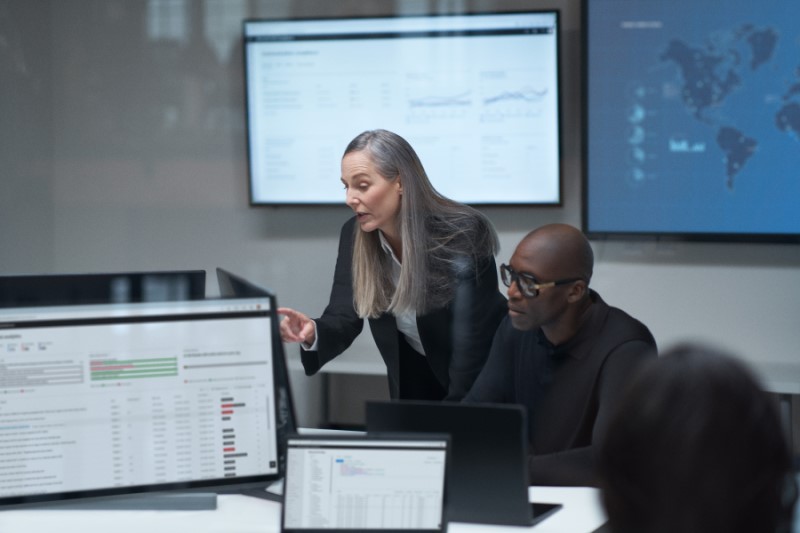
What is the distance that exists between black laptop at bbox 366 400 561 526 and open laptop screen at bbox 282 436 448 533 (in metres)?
0.07

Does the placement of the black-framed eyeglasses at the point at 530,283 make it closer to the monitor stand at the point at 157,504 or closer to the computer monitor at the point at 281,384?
the computer monitor at the point at 281,384

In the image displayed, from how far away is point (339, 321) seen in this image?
2.94 m

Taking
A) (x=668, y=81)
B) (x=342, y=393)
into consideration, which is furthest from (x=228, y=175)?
(x=668, y=81)

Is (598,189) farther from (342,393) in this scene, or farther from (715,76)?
(342,393)

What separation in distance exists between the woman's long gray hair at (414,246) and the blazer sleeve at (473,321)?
0.09ft

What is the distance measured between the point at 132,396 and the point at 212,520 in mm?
288

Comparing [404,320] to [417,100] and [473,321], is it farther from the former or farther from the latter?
[417,100]

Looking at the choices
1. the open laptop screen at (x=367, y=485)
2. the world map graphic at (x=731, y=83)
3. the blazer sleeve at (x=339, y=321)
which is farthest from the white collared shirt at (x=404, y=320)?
the world map graphic at (x=731, y=83)

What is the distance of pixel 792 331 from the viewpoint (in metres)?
3.89

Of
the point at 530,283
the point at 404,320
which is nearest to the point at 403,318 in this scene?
the point at 404,320

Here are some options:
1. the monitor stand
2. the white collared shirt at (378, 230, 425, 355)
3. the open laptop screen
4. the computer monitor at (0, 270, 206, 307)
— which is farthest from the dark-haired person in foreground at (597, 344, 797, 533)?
the white collared shirt at (378, 230, 425, 355)

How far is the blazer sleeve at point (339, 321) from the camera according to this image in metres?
2.83

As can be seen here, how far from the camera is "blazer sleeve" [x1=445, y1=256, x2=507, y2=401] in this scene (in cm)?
284

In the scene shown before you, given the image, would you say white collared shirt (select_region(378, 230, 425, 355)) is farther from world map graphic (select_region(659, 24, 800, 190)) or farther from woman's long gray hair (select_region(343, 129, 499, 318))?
world map graphic (select_region(659, 24, 800, 190))
